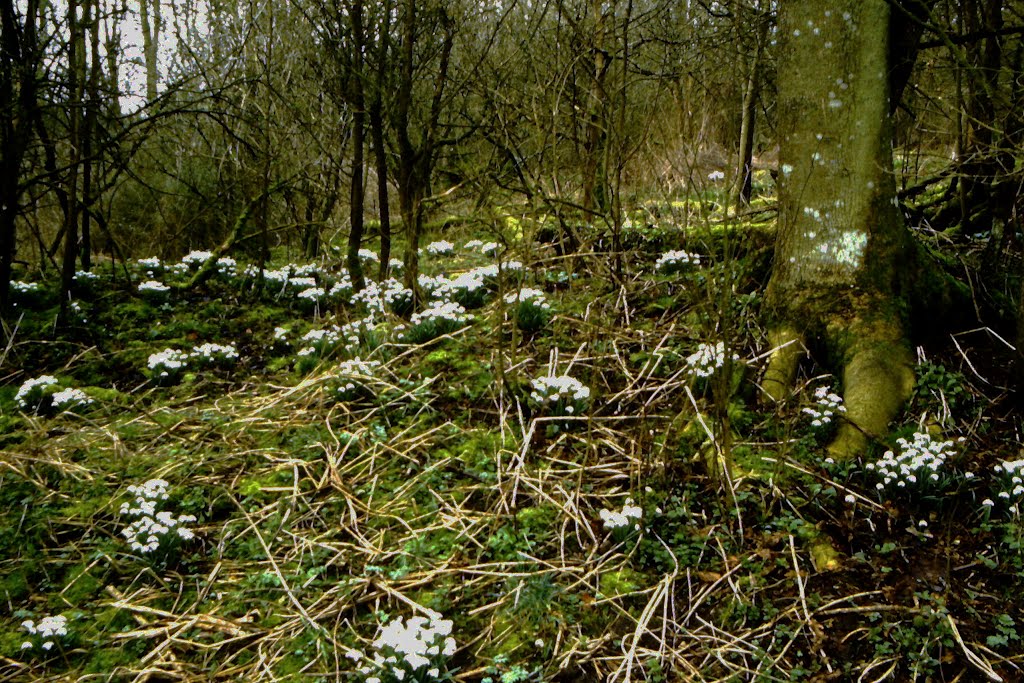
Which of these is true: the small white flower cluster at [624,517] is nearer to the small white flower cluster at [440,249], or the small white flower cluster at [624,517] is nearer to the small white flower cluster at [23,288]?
the small white flower cluster at [440,249]

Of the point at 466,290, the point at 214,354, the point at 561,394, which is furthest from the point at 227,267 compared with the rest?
the point at 561,394

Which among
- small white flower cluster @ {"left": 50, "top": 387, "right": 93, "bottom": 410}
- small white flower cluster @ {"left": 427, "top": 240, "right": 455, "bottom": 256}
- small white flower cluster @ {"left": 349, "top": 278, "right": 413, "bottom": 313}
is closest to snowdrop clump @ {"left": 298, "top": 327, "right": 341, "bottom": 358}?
small white flower cluster @ {"left": 349, "top": 278, "right": 413, "bottom": 313}

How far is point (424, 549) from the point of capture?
3.43m

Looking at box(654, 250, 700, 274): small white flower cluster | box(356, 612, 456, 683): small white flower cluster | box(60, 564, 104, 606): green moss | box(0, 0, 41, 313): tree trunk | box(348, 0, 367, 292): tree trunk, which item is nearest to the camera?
box(356, 612, 456, 683): small white flower cluster

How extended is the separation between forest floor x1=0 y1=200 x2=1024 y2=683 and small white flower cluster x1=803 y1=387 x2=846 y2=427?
0.16ft

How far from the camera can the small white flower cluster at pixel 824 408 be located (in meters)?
3.61

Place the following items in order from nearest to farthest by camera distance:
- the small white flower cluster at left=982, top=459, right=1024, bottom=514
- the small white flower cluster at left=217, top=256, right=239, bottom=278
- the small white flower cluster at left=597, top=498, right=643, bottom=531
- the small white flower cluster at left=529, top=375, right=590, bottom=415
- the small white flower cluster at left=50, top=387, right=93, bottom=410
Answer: the small white flower cluster at left=982, top=459, right=1024, bottom=514 < the small white flower cluster at left=597, top=498, right=643, bottom=531 < the small white flower cluster at left=529, top=375, right=590, bottom=415 < the small white flower cluster at left=50, top=387, right=93, bottom=410 < the small white flower cluster at left=217, top=256, right=239, bottom=278

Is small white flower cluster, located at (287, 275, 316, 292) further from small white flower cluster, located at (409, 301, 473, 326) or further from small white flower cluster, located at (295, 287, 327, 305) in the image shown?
small white flower cluster, located at (409, 301, 473, 326)

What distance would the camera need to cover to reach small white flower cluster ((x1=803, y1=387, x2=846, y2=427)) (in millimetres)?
3613

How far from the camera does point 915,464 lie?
125 inches

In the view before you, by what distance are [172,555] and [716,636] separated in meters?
2.68

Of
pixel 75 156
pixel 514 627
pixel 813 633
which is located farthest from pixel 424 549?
pixel 75 156

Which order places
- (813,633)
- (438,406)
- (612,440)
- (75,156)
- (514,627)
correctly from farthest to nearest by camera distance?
(75,156), (438,406), (612,440), (514,627), (813,633)

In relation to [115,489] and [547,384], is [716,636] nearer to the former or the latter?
[547,384]
